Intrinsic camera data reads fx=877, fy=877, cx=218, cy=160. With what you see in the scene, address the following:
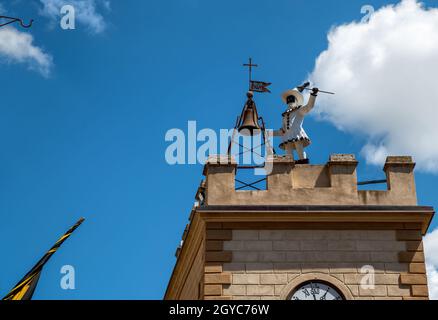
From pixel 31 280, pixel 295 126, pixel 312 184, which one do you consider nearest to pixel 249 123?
pixel 295 126

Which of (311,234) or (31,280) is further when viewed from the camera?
(311,234)

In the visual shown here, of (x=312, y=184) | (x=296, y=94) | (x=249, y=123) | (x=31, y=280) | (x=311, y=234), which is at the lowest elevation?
(x=31, y=280)

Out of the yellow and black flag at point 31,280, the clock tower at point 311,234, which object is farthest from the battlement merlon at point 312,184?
the yellow and black flag at point 31,280

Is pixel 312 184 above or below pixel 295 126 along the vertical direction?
below

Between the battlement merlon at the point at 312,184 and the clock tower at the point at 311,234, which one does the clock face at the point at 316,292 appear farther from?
the battlement merlon at the point at 312,184

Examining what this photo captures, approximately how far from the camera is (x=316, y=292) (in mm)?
21703

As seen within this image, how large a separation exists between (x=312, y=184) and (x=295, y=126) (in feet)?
9.47

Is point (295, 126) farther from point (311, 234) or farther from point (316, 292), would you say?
point (316, 292)

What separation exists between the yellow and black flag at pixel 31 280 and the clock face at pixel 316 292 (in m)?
5.79

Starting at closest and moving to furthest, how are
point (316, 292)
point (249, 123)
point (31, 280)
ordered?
1. point (31, 280)
2. point (316, 292)
3. point (249, 123)

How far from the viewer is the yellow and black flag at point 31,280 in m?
19.8
